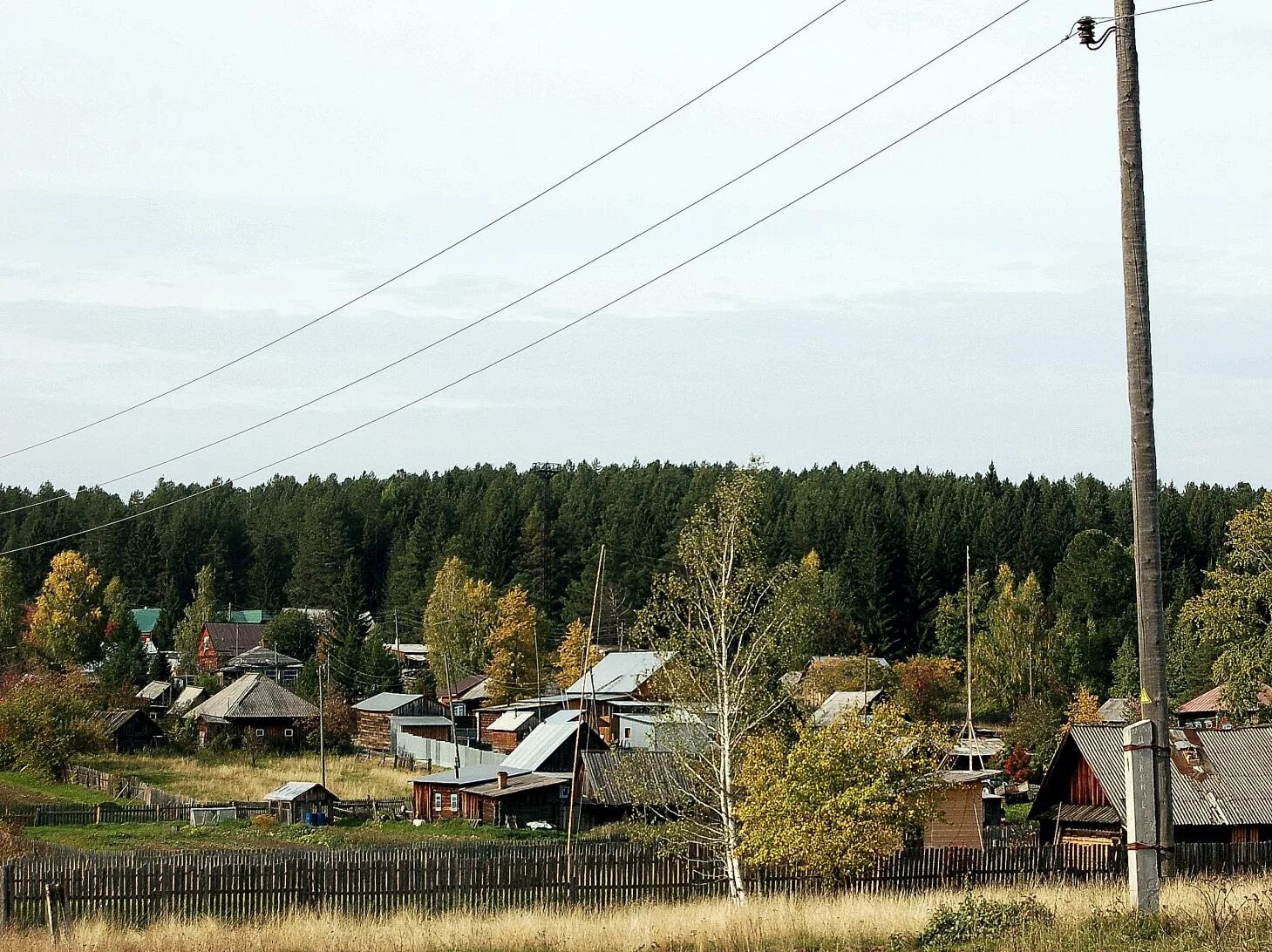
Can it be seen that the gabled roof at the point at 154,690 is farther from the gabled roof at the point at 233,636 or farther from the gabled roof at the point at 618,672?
the gabled roof at the point at 618,672

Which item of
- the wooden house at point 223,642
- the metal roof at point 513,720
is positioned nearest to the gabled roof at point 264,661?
the wooden house at point 223,642

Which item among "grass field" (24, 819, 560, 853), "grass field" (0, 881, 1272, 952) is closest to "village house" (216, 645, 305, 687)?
"grass field" (24, 819, 560, 853)

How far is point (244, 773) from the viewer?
78062 mm

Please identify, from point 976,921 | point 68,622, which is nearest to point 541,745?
point 976,921

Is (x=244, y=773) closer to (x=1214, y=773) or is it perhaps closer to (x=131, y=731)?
(x=131, y=731)

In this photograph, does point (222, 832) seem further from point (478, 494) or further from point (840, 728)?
point (478, 494)

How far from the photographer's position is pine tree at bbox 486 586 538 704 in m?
99.2

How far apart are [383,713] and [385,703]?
0.72 metres

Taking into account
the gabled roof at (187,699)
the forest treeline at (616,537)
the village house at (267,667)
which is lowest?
the gabled roof at (187,699)

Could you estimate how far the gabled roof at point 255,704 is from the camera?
87938 mm

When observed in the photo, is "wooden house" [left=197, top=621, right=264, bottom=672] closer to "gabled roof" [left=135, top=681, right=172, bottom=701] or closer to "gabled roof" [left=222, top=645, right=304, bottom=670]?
"gabled roof" [left=222, top=645, right=304, bottom=670]

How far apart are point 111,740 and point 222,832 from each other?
3368cm

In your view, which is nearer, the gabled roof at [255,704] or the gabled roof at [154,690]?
the gabled roof at [255,704]

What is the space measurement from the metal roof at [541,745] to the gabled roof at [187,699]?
3801 cm
